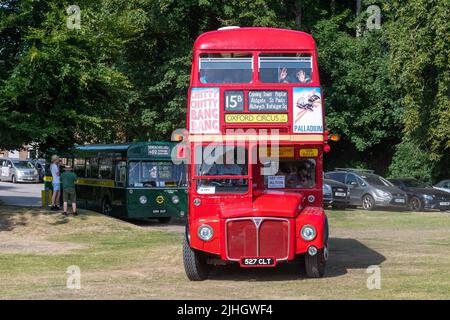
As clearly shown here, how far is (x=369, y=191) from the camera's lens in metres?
35.7

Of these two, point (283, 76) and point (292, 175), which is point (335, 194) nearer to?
point (292, 175)

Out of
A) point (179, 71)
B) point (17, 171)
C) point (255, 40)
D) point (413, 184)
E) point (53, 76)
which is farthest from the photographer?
point (17, 171)

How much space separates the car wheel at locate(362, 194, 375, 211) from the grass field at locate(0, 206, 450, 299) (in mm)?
7791

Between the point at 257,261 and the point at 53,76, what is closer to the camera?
the point at 257,261

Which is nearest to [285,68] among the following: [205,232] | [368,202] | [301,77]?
[301,77]

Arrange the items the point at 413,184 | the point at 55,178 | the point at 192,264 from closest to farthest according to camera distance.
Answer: the point at 192,264 < the point at 55,178 < the point at 413,184

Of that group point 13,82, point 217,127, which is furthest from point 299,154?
point 13,82

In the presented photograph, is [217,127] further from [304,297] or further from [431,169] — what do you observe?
[431,169]

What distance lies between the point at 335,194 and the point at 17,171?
2959 centimetres

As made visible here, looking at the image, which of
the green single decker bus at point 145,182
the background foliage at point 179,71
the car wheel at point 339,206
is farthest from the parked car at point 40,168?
the green single decker bus at point 145,182

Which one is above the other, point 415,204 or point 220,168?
point 220,168

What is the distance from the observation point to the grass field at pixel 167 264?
495 inches

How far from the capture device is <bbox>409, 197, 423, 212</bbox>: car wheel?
36.1m

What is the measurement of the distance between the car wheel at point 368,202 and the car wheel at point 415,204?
A: 2.06m
